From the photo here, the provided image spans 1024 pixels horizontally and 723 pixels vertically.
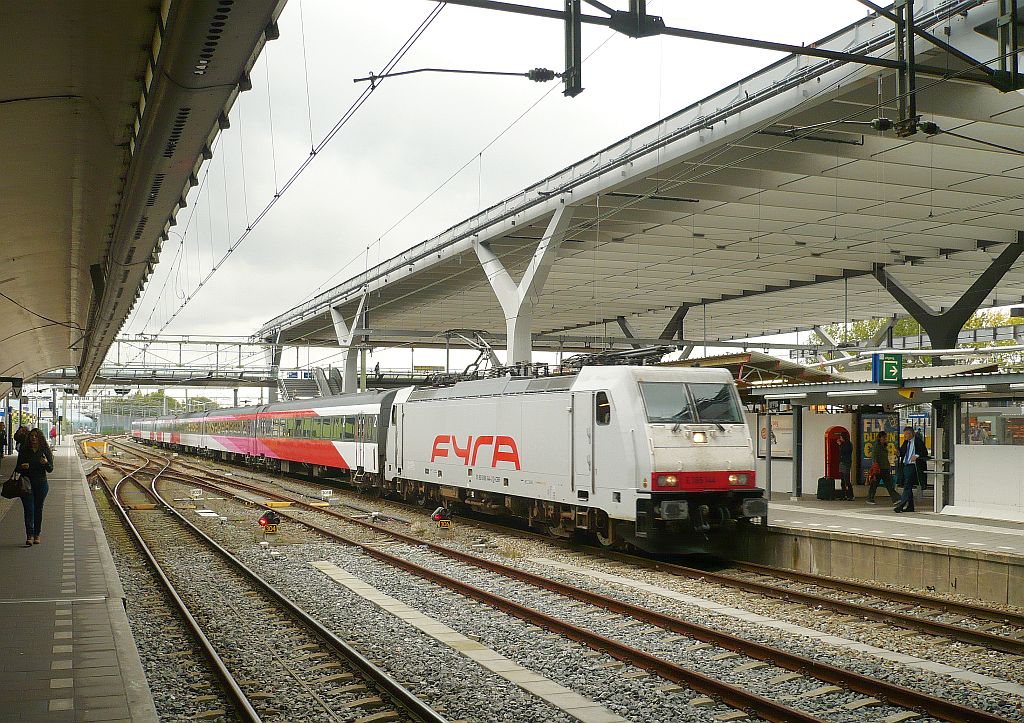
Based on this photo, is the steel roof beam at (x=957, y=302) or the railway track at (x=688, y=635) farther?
the steel roof beam at (x=957, y=302)

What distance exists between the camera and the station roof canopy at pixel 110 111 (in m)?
6.27

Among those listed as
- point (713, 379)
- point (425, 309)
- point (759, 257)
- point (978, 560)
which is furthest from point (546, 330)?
point (978, 560)

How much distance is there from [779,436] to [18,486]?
16.3 meters

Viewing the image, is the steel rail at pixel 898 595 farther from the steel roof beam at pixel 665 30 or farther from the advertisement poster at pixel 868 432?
the advertisement poster at pixel 868 432

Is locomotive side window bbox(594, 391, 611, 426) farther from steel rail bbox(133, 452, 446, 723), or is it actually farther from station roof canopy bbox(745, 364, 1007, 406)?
station roof canopy bbox(745, 364, 1007, 406)

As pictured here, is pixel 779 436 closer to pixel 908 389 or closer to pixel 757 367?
pixel 757 367

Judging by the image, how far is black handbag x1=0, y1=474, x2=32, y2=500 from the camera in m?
14.3

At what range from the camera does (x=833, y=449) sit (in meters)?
22.3

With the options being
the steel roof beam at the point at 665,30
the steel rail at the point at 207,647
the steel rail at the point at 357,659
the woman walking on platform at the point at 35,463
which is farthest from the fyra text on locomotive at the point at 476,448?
the steel roof beam at the point at 665,30

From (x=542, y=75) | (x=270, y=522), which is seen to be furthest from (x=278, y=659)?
Answer: (x=270, y=522)

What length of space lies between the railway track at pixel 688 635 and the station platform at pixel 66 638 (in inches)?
156

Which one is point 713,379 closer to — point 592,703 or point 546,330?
point 592,703

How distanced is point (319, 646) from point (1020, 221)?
23.7 meters

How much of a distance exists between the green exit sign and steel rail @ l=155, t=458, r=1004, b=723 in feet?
25.1
